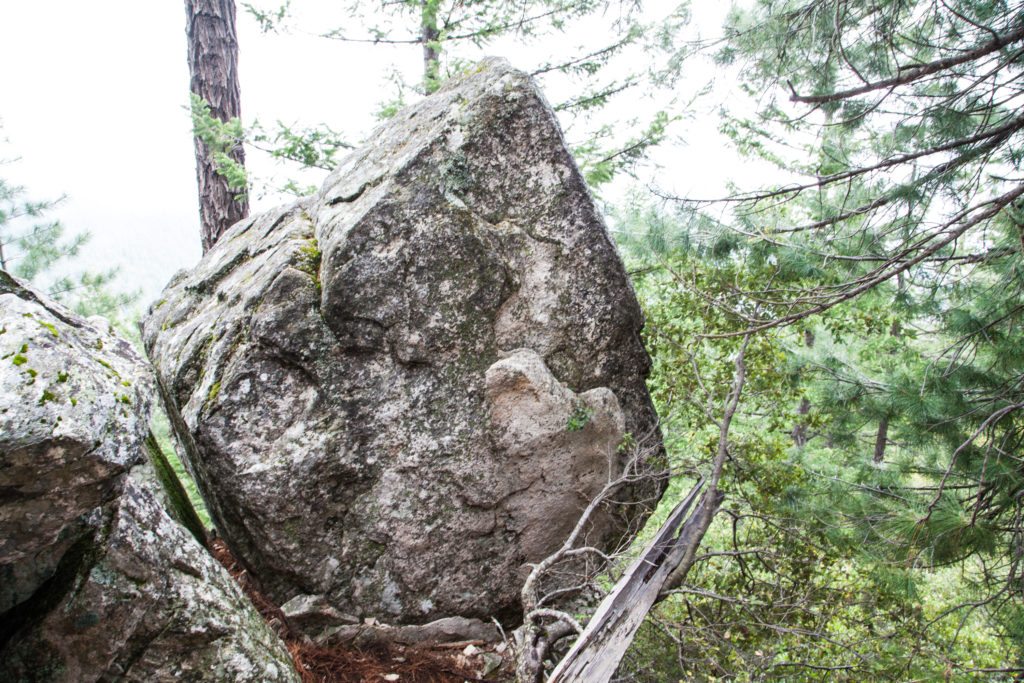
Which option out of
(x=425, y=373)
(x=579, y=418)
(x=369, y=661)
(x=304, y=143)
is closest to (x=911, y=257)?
(x=579, y=418)

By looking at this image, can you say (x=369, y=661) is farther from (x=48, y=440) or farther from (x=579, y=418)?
(x=48, y=440)

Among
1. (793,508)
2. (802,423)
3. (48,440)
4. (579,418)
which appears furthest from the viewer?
(802,423)

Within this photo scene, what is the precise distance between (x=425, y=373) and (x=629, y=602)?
5.74ft

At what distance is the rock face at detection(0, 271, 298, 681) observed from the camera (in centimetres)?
208

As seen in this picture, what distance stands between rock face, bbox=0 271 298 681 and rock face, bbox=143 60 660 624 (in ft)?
2.20

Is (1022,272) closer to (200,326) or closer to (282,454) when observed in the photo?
(282,454)

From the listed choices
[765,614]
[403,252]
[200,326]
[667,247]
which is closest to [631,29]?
Answer: [667,247]

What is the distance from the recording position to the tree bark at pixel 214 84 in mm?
6043

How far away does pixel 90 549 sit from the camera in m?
2.54

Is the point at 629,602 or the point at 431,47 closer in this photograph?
the point at 629,602

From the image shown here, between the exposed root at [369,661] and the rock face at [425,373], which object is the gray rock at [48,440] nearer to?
the rock face at [425,373]

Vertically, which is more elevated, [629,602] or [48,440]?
[48,440]

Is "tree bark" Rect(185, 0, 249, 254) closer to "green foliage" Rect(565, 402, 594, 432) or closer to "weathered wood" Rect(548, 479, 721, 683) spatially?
"green foliage" Rect(565, 402, 594, 432)

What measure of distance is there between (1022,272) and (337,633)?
14.2ft
